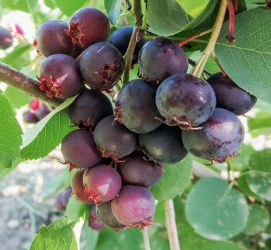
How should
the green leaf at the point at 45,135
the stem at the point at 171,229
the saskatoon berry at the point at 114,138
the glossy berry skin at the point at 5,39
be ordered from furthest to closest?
the glossy berry skin at the point at 5,39, the stem at the point at 171,229, the green leaf at the point at 45,135, the saskatoon berry at the point at 114,138

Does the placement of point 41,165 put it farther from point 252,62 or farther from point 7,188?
point 252,62

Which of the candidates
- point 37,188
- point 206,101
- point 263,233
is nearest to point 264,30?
point 206,101

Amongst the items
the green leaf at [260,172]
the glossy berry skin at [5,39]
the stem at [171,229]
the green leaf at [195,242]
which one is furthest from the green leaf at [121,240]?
the glossy berry skin at [5,39]

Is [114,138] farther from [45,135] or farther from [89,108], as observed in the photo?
[45,135]

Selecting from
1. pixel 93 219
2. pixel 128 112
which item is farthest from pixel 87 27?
pixel 93 219

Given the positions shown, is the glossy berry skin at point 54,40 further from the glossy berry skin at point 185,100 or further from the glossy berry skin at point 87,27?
the glossy berry skin at point 185,100
